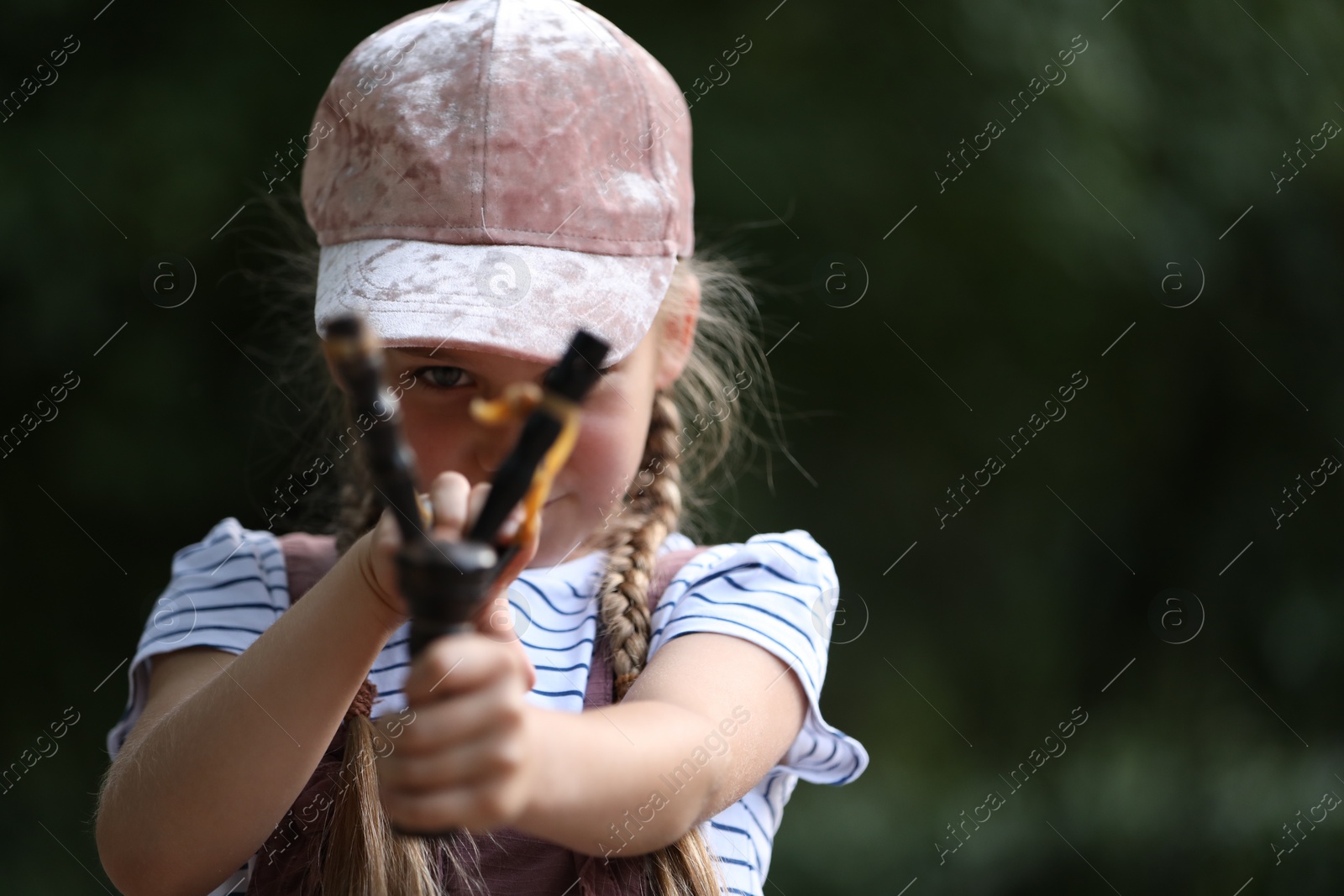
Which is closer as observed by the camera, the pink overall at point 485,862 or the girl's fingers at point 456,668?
the girl's fingers at point 456,668

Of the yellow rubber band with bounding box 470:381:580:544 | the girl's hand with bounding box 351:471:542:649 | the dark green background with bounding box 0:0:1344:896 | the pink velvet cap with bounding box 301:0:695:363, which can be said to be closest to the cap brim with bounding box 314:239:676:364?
the pink velvet cap with bounding box 301:0:695:363

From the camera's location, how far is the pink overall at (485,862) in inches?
34.7

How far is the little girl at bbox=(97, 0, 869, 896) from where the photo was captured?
29.0 inches

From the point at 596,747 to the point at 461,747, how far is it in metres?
0.16

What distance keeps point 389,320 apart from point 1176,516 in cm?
154

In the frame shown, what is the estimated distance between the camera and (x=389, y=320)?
2.77ft

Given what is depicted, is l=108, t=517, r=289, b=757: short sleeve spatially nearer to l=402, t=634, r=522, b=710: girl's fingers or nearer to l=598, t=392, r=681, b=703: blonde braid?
l=598, t=392, r=681, b=703: blonde braid

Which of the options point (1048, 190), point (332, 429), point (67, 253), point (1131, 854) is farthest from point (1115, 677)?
point (67, 253)

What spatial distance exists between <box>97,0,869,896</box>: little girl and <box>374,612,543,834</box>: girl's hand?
5.6 inches

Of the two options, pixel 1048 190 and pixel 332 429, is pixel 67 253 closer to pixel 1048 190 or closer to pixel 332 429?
pixel 332 429

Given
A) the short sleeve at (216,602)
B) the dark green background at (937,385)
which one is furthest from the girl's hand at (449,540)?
the dark green background at (937,385)

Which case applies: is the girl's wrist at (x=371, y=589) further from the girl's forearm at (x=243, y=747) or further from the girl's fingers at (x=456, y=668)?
the girl's fingers at (x=456, y=668)

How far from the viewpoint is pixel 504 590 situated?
70 centimetres

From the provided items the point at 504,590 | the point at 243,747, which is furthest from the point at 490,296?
the point at 243,747
